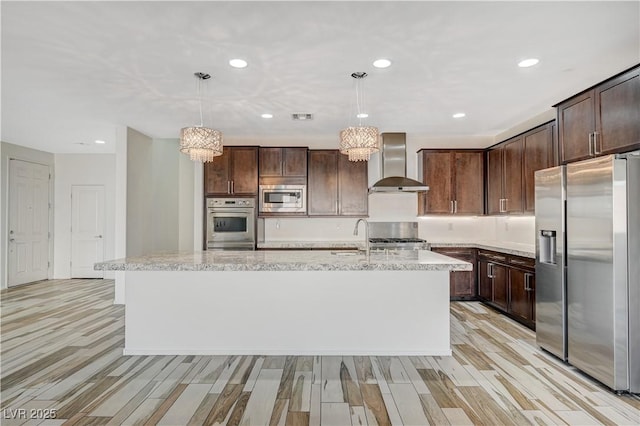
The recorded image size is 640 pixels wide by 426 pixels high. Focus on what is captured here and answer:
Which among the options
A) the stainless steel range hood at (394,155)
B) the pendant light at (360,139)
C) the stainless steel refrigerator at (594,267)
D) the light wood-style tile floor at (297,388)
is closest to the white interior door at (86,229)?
the light wood-style tile floor at (297,388)

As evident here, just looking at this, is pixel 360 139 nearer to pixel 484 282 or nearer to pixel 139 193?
pixel 484 282

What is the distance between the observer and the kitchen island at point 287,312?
3.38 meters

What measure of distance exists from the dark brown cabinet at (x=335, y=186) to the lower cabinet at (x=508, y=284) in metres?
1.96

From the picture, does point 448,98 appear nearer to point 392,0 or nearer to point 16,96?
point 392,0

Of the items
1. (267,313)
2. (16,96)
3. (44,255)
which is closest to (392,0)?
(267,313)

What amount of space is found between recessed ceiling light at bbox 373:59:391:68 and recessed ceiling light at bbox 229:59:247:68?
1119 millimetres

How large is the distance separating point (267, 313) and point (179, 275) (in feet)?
2.89

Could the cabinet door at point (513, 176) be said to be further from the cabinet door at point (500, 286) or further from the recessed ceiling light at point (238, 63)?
the recessed ceiling light at point (238, 63)

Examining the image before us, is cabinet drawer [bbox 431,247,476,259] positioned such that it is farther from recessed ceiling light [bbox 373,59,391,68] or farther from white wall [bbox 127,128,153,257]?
white wall [bbox 127,128,153,257]

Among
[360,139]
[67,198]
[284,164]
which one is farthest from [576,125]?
[67,198]

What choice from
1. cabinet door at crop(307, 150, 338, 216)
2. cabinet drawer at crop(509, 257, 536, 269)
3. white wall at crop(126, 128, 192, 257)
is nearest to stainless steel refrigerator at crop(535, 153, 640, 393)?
cabinet drawer at crop(509, 257, 536, 269)

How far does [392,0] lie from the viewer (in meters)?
2.30

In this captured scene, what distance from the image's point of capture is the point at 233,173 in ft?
19.0

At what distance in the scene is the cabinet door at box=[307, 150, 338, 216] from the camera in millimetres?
5902
